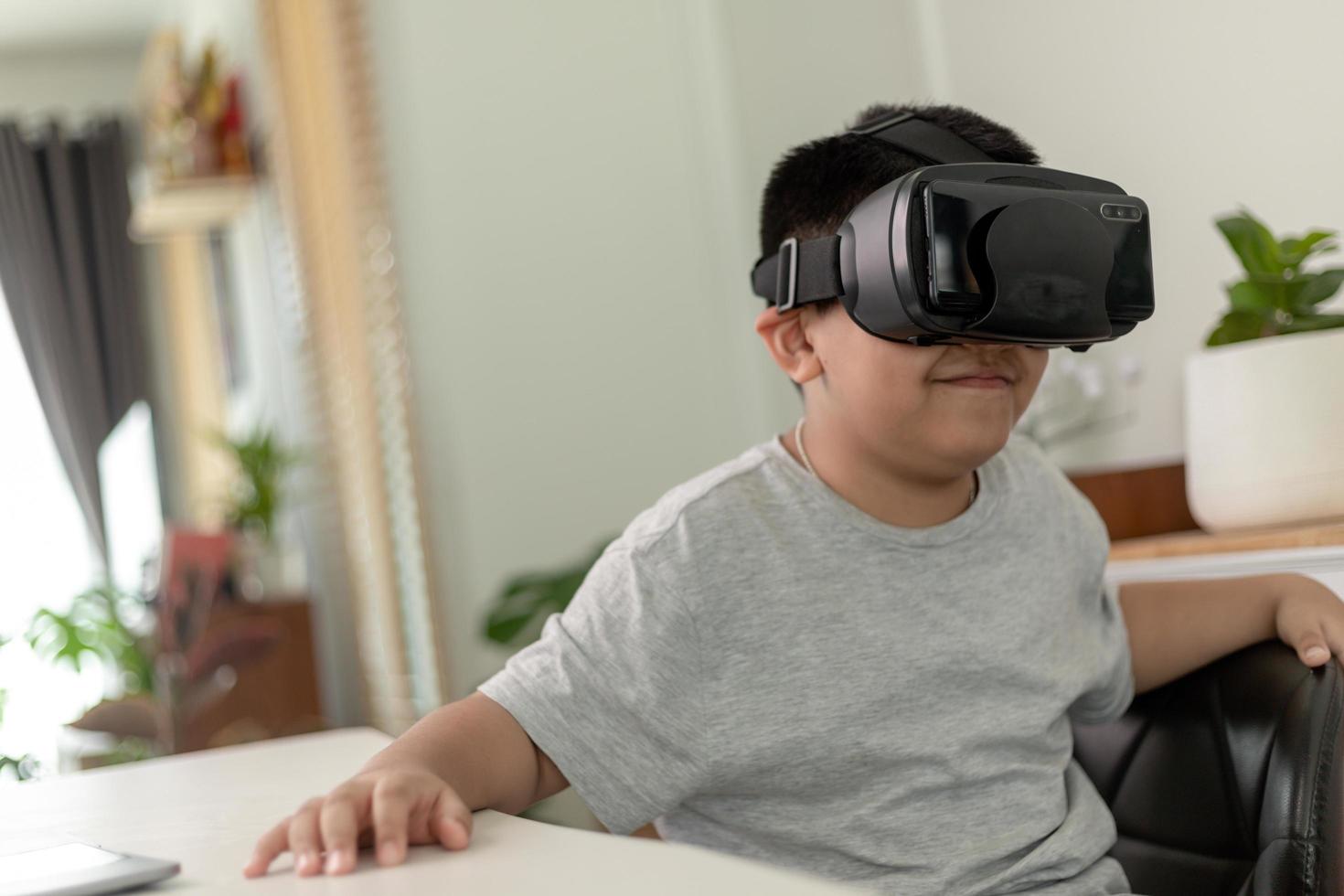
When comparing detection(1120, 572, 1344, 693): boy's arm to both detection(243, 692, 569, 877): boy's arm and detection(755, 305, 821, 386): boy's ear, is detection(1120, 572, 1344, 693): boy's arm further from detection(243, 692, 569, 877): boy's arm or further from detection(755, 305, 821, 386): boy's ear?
detection(243, 692, 569, 877): boy's arm

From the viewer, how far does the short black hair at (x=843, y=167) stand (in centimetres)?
106

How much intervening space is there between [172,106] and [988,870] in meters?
4.51

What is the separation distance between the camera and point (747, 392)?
2.95 meters

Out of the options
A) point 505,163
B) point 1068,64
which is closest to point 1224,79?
point 1068,64

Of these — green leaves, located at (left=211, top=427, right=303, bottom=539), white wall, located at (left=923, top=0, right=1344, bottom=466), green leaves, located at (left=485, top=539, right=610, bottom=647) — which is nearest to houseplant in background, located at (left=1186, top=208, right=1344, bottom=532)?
white wall, located at (left=923, top=0, right=1344, bottom=466)

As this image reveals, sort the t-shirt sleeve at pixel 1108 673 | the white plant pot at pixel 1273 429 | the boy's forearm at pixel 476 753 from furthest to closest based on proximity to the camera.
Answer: the white plant pot at pixel 1273 429 → the t-shirt sleeve at pixel 1108 673 → the boy's forearm at pixel 476 753

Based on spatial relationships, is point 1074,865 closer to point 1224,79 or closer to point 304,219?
point 1224,79

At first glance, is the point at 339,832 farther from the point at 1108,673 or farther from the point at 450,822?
the point at 1108,673

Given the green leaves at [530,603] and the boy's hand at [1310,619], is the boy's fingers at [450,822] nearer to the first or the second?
the boy's hand at [1310,619]

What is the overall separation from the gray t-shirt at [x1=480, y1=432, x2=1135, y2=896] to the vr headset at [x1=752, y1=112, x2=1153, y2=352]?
0.17m

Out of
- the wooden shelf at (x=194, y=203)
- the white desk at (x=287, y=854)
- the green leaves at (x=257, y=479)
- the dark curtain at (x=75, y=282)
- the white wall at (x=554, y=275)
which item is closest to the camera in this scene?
the white desk at (x=287, y=854)

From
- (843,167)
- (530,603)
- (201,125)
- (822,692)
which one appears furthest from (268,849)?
(201,125)

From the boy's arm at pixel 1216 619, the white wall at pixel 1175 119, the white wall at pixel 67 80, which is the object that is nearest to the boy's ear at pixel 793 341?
the boy's arm at pixel 1216 619

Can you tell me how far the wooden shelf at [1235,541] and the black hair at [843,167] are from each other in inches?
Answer: 16.1
